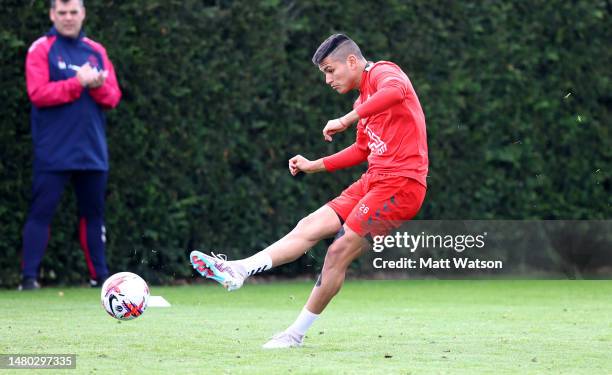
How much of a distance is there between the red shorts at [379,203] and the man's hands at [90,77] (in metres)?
3.82

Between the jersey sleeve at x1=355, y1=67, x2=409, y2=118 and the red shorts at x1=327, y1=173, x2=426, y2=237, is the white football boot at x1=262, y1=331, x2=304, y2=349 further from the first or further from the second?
the jersey sleeve at x1=355, y1=67, x2=409, y2=118

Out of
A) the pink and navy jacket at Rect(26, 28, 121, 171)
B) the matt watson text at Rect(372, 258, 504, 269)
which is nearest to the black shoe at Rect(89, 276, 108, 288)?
the pink and navy jacket at Rect(26, 28, 121, 171)

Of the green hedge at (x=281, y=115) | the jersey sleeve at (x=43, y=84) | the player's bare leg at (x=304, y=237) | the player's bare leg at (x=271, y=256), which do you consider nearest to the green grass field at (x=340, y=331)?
the player's bare leg at (x=271, y=256)

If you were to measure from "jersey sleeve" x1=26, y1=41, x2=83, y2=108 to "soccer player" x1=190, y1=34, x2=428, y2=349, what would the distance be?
3804 millimetres

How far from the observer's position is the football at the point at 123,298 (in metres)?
7.64

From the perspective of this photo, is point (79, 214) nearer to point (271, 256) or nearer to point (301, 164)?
point (301, 164)

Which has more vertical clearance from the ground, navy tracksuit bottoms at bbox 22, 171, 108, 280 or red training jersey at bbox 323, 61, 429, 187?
red training jersey at bbox 323, 61, 429, 187

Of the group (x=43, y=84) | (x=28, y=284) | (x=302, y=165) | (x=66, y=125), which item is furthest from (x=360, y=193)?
(x=28, y=284)

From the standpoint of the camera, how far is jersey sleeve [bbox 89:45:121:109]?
428 inches

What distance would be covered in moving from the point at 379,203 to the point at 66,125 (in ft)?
14.9

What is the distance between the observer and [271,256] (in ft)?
23.9

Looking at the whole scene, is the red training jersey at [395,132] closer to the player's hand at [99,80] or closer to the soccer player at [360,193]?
the soccer player at [360,193]

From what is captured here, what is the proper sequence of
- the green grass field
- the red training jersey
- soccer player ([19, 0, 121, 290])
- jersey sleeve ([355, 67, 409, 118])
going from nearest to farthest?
the green grass field, jersey sleeve ([355, 67, 409, 118]), the red training jersey, soccer player ([19, 0, 121, 290])

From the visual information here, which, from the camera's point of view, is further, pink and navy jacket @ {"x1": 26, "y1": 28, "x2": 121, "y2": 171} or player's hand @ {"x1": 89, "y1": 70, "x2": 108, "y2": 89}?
pink and navy jacket @ {"x1": 26, "y1": 28, "x2": 121, "y2": 171}
